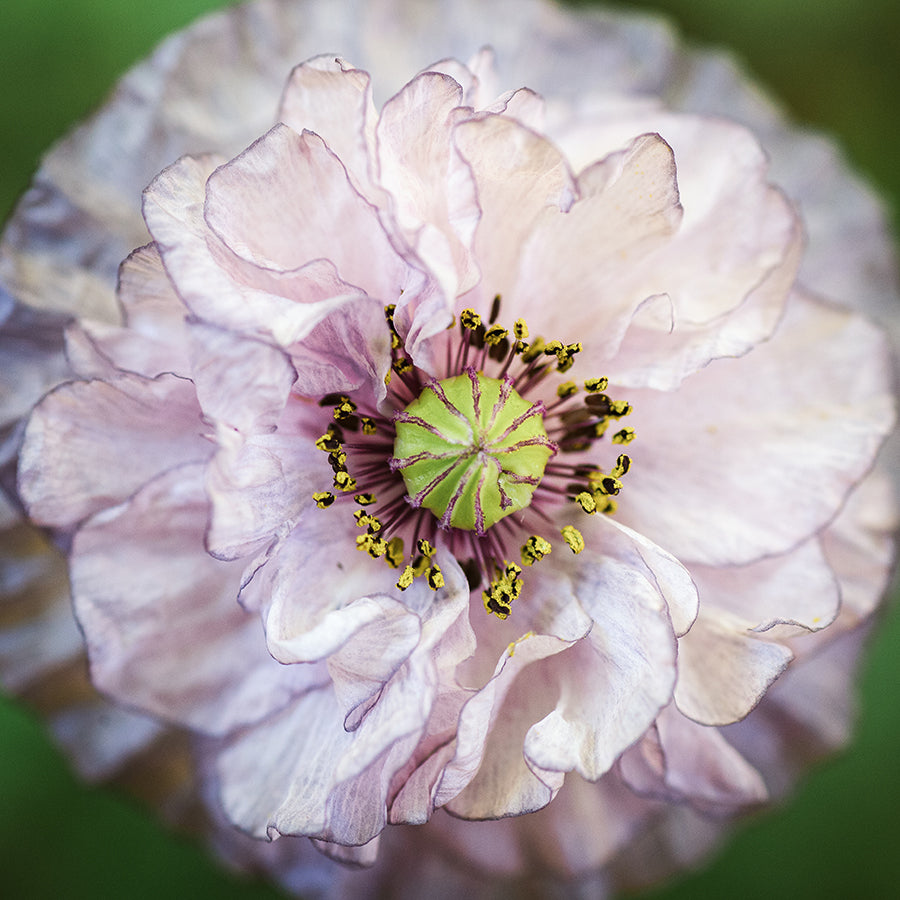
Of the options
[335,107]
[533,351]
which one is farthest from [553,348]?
[335,107]

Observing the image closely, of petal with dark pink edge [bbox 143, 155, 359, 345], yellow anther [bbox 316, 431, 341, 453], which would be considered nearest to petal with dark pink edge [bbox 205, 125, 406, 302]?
petal with dark pink edge [bbox 143, 155, 359, 345]

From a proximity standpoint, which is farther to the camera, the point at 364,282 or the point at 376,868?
the point at 376,868

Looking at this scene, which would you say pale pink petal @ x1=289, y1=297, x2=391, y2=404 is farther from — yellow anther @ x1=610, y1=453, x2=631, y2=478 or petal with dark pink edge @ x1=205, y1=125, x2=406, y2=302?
yellow anther @ x1=610, y1=453, x2=631, y2=478

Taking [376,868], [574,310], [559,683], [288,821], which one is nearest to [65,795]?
[376,868]

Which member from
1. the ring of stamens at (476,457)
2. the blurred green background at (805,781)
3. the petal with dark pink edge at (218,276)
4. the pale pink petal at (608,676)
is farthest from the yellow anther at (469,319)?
the blurred green background at (805,781)

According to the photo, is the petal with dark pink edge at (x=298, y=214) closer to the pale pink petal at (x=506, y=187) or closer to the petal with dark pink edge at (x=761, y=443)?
the pale pink petal at (x=506, y=187)

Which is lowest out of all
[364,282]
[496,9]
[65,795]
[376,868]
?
[65,795]

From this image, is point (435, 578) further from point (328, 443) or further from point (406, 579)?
point (328, 443)

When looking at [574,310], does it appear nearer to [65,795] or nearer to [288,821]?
[288,821]
